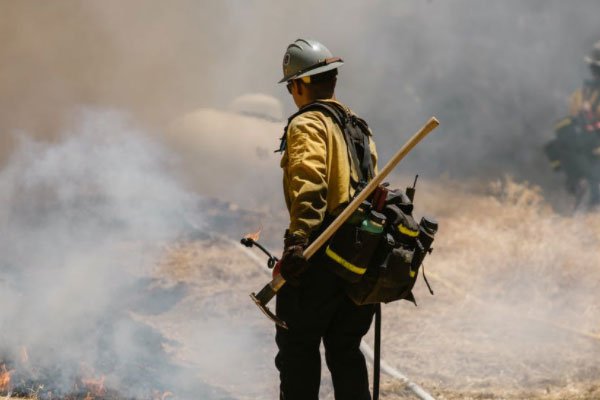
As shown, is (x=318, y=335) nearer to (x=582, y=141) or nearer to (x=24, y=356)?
(x=24, y=356)

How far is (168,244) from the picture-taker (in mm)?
8242

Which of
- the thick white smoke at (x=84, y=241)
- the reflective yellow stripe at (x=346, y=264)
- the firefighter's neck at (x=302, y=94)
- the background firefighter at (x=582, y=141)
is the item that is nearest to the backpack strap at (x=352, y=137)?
the firefighter's neck at (x=302, y=94)

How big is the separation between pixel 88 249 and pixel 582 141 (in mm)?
6794

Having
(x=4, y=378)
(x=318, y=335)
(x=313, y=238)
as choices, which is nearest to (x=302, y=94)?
(x=313, y=238)

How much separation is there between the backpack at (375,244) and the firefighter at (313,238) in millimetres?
47

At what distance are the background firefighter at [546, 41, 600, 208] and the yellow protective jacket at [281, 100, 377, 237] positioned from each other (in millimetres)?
7291

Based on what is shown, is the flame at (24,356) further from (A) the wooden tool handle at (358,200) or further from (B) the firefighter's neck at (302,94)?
(B) the firefighter's neck at (302,94)

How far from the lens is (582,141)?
999 cm

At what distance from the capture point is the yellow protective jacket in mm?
2924

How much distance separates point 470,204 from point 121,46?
19.4 feet

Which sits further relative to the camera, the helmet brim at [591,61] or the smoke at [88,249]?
the helmet brim at [591,61]

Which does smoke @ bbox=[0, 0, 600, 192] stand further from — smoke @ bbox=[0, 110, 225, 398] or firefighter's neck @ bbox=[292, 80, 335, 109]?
firefighter's neck @ bbox=[292, 80, 335, 109]

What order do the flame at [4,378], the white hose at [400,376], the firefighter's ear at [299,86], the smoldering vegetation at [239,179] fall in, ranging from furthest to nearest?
the smoldering vegetation at [239,179], the white hose at [400,376], the flame at [4,378], the firefighter's ear at [299,86]

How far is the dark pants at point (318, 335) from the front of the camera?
10.2ft
